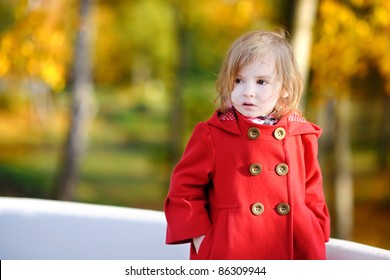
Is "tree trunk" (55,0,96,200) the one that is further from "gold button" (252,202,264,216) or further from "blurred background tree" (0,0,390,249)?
"gold button" (252,202,264,216)

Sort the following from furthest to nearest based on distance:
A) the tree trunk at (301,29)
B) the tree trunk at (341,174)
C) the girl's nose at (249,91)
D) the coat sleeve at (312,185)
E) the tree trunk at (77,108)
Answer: the tree trunk at (341,174), the tree trunk at (77,108), the tree trunk at (301,29), the coat sleeve at (312,185), the girl's nose at (249,91)

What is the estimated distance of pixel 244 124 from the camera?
1.87 metres

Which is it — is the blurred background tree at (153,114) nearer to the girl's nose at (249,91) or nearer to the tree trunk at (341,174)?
the tree trunk at (341,174)

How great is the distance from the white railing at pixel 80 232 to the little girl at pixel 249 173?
783mm

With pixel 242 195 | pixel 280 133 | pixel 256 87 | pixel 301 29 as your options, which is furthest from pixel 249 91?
pixel 301 29

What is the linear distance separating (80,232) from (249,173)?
115 cm

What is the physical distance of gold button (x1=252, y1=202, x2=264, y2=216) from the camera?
6.02 ft

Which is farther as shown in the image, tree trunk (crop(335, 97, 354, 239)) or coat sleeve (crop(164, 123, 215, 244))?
tree trunk (crop(335, 97, 354, 239))

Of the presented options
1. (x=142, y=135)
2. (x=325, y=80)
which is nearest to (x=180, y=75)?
(x=142, y=135)

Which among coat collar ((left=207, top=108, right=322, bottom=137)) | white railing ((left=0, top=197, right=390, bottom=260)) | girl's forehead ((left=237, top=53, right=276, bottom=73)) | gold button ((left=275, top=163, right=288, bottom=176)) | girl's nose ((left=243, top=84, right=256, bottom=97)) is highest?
girl's forehead ((left=237, top=53, right=276, bottom=73))

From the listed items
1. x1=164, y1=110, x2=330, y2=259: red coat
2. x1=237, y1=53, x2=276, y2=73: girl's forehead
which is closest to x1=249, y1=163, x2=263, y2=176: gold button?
x1=164, y1=110, x2=330, y2=259: red coat

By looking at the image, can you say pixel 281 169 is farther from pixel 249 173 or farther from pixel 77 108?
pixel 77 108

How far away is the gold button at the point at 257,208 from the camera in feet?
6.02

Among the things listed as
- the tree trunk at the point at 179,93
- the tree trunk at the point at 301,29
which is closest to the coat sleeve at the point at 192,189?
the tree trunk at the point at 301,29
